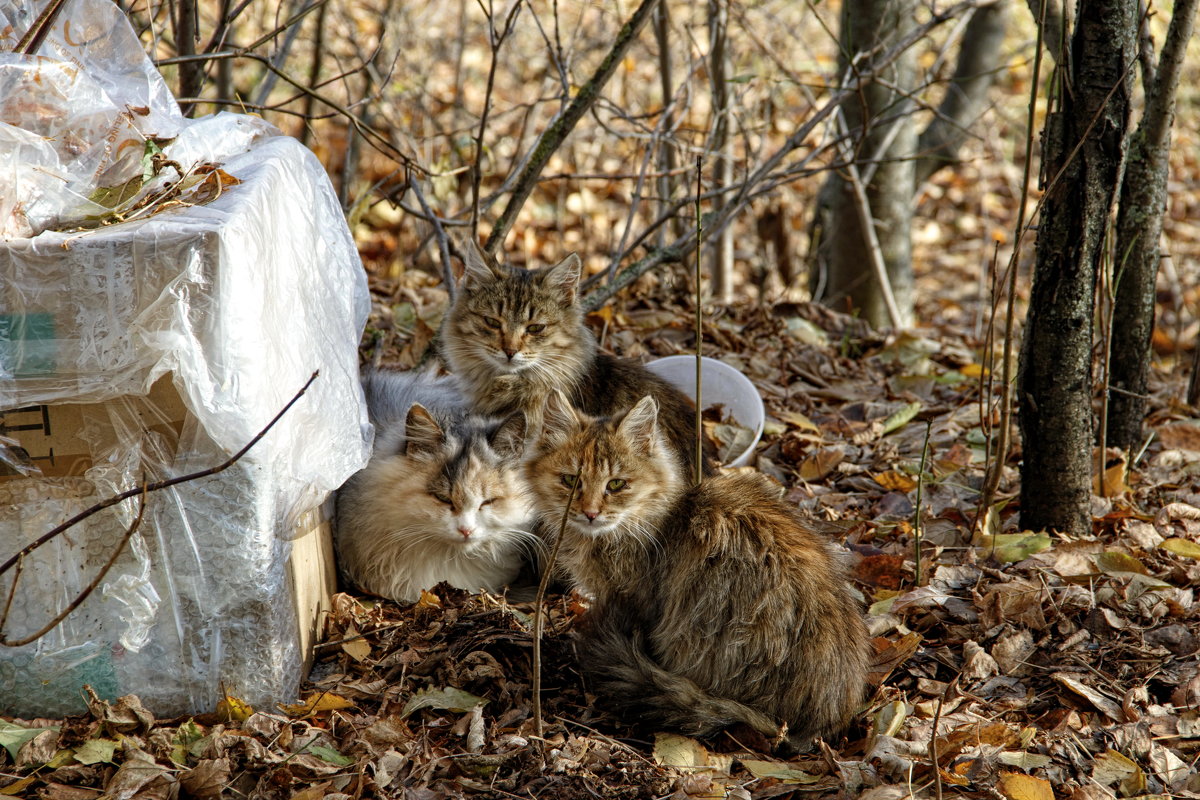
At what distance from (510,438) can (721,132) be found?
12.6 feet

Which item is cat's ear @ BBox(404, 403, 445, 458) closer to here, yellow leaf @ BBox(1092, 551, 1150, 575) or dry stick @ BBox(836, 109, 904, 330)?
yellow leaf @ BBox(1092, 551, 1150, 575)

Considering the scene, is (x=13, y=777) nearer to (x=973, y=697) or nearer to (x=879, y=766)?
(x=879, y=766)

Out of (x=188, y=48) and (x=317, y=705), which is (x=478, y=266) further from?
(x=317, y=705)

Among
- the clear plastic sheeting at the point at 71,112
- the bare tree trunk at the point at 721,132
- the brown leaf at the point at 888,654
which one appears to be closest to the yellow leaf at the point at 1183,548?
the brown leaf at the point at 888,654

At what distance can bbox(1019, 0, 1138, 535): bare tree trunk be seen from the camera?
10.8 feet

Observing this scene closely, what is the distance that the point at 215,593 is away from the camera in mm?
2734

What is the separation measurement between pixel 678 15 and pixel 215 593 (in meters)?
8.87

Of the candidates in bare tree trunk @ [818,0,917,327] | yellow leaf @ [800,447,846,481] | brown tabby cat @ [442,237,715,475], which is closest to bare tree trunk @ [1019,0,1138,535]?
yellow leaf @ [800,447,846,481]

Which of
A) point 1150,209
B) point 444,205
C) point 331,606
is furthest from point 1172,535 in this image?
point 444,205

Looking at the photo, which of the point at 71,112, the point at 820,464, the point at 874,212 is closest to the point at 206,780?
the point at 71,112

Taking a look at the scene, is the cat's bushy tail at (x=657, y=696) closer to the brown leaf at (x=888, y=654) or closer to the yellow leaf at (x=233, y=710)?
the brown leaf at (x=888, y=654)

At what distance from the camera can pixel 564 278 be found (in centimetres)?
441

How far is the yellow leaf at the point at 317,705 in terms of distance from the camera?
2883 millimetres

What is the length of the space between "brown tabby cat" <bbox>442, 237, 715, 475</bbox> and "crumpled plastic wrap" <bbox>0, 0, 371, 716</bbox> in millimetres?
1282
